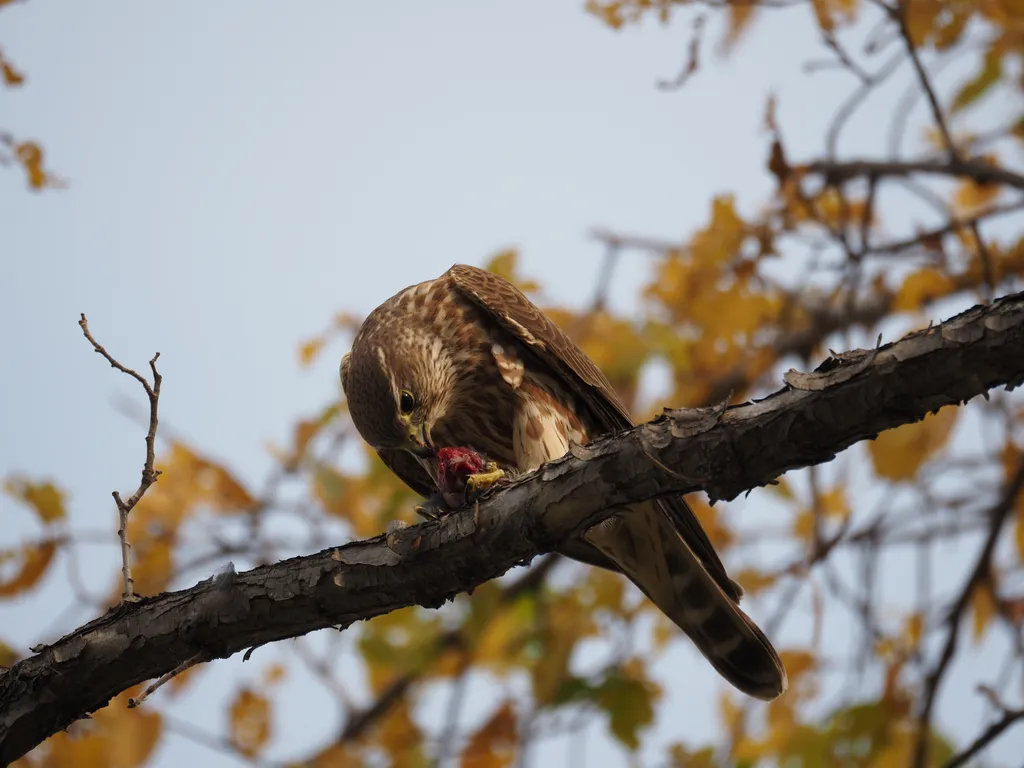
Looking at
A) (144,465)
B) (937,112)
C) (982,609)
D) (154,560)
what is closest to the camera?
(144,465)

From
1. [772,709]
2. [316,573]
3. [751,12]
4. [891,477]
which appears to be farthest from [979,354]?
[772,709]

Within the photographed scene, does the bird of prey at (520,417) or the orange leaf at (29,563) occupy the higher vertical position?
the orange leaf at (29,563)

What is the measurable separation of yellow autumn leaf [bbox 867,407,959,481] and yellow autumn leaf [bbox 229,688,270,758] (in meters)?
2.92

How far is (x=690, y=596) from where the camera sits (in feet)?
11.3

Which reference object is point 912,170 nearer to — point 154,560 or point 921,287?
point 921,287

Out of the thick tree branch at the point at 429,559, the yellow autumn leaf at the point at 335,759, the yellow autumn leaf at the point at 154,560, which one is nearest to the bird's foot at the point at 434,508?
the thick tree branch at the point at 429,559

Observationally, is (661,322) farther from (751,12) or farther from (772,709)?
(772,709)

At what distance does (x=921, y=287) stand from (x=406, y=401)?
228 centimetres

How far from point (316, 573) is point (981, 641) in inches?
123

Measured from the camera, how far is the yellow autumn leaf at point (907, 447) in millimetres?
3666

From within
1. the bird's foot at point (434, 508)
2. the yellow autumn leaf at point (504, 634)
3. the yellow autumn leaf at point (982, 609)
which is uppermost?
the yellow autumn leaf at point (504, 634)

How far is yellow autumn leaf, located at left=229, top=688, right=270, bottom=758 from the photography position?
15.4 feet

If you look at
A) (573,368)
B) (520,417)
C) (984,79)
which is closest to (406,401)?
(520,417)

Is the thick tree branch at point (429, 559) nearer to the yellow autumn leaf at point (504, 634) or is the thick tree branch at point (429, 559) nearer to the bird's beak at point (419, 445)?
the bird's beak at point (419, 445)
